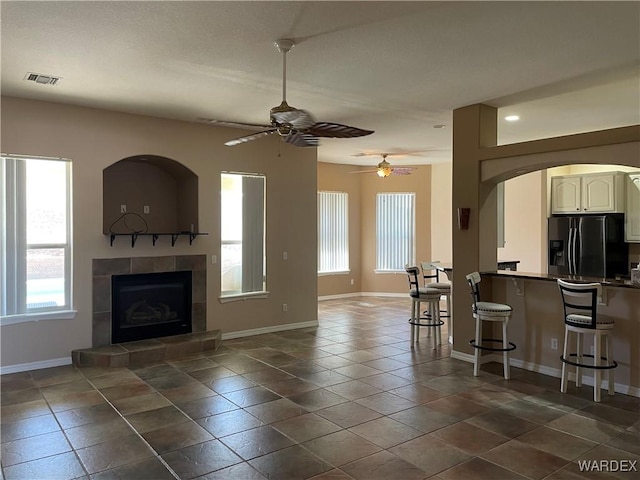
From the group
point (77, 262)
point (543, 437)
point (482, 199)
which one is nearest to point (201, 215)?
point (77, 262)

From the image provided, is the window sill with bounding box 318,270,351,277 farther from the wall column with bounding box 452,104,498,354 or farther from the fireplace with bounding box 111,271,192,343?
the wall column with bounding box 452,104,498,354

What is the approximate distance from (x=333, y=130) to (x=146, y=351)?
3.50m

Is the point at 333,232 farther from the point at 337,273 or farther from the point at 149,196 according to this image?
the point at 149,196

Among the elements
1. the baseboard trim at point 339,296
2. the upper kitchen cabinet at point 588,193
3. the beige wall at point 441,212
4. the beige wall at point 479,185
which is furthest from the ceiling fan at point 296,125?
the beige wall at point 441,212

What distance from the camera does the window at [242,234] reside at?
6684 mm

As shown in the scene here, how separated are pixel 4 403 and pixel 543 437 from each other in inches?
175

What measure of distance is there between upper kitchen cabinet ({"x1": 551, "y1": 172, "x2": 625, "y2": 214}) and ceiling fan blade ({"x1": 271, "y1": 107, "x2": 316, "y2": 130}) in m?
6.18

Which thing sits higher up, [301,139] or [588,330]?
[301,139]

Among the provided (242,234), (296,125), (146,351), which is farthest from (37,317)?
(296,125)

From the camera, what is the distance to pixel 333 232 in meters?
10.4

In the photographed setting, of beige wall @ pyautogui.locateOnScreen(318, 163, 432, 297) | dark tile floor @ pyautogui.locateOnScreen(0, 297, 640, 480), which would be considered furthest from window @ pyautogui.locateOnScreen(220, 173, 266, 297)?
beige wall @ pyautogui.locateOnScreen(318, 163, 432, 297)

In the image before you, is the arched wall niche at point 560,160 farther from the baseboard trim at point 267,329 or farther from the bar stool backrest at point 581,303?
the baseboard trim at point 267,329

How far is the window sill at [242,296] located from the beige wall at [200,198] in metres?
0.07

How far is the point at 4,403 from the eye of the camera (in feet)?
13.6
